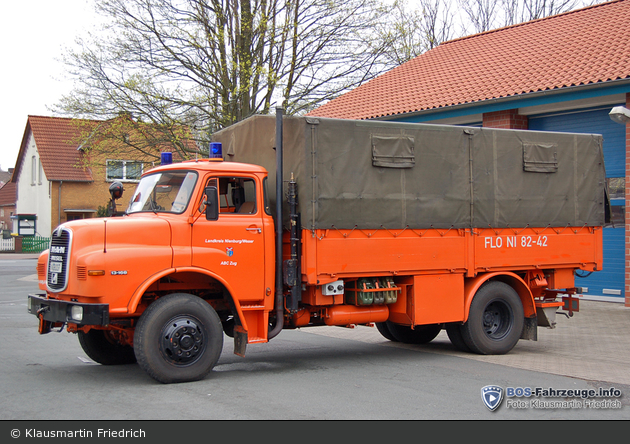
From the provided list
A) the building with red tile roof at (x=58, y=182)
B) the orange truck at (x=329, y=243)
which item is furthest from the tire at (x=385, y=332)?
the building with red tile roof at (x=58, y=182)

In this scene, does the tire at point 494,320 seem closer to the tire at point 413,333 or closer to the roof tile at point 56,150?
the tire at point 413,333

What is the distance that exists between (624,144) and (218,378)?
11.6 metres

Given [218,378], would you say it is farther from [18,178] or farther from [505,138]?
[18,178]

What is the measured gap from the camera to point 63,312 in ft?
24.6

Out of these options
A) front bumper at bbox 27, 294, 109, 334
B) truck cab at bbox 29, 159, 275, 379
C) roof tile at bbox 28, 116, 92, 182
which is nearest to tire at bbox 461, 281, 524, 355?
truck cab at bbox 29, 159, 275, 379

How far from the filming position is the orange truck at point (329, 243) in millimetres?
7633

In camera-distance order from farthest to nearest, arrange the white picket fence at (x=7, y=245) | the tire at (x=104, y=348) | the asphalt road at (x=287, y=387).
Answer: the white picket fence at (x=7, y=245), the tire at (x=104, y=348), the asphalt road at (x=287, y=387)

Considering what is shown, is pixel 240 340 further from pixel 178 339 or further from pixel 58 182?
pixel 58 182

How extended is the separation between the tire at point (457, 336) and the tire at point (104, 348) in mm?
4719

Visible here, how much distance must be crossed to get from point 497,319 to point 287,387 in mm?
4218

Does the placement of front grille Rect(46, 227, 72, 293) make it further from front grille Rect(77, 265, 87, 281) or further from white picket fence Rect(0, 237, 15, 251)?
white picket fence Rect(0, 237, 15, 251)

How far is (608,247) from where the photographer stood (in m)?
15.8

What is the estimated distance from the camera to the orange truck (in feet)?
25.0
